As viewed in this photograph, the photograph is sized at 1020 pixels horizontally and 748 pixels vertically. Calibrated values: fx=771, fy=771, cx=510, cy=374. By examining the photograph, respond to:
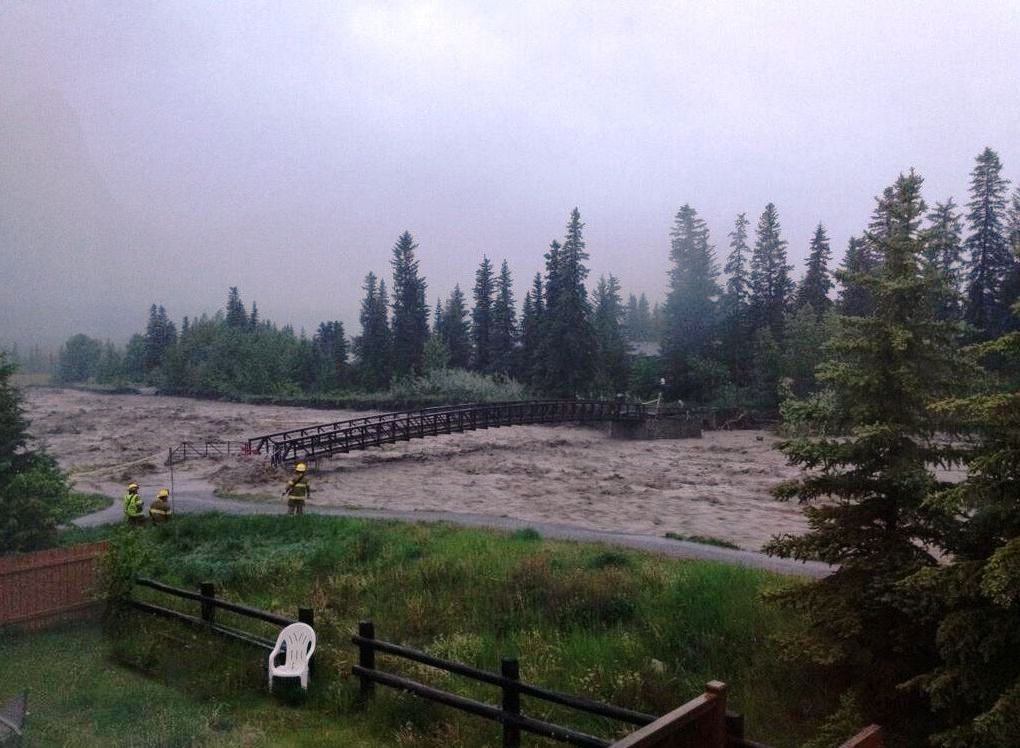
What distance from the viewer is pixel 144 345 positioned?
3238cm

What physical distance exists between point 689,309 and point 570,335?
35.8 feet

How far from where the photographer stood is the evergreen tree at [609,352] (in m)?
67.1

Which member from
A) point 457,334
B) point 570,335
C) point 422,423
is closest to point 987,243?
point 570,335

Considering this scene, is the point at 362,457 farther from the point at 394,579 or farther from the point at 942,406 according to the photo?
the point at 942,406

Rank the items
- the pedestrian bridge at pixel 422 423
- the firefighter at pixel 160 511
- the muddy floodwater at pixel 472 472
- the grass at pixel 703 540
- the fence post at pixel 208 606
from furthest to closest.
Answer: the pedestrian bridge at pixel 422 423
the muddy floodwater at pixel 472 472
the grass at pixel 703 540
the firefighter at pixel 160 511
the fence post at pixel 208 606

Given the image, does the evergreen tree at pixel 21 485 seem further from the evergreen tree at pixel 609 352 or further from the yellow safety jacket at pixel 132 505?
the evergreen tree at pixel 609 352

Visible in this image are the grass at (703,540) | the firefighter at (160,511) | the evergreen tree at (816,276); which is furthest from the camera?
the evergreen tree at (816,276)

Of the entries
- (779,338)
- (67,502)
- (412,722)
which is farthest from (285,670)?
(779,338)

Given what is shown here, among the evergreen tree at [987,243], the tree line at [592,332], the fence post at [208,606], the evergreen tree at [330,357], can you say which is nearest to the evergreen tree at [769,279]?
the tree line at [592,332]

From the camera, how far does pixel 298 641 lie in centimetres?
874

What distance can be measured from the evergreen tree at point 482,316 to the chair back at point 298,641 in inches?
2683

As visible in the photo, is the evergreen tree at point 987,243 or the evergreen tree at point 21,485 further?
the evergreen tree at point 987,243

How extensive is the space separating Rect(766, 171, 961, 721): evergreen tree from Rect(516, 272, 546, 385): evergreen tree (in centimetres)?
5818

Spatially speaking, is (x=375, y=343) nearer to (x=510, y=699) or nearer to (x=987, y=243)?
(x=987, y=243)
